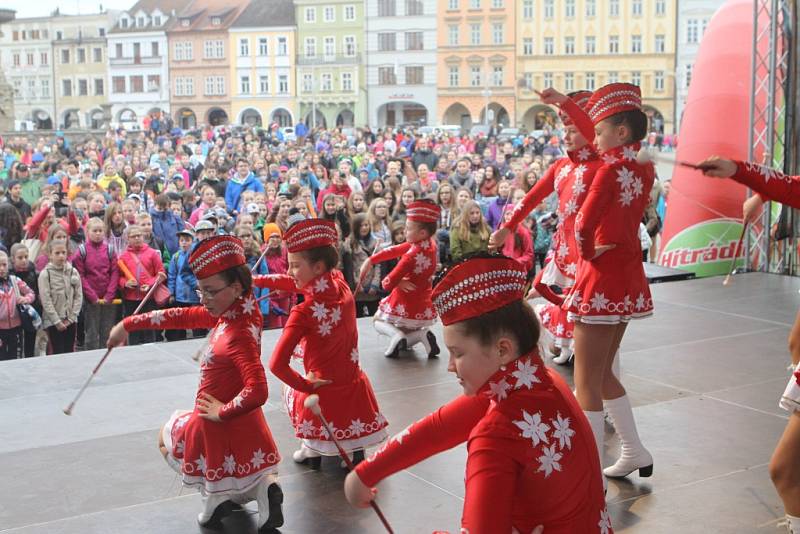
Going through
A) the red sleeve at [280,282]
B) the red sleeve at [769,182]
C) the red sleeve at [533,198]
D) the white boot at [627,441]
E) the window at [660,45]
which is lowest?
the white boot at [627,441]

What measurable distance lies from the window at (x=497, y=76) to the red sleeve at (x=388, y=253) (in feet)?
197

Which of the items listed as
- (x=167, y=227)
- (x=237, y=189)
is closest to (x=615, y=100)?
(x=167, y=227)

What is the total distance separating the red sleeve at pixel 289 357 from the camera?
182 inches

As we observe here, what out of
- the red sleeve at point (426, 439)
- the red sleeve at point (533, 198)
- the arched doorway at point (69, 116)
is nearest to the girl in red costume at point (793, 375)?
the red sleeve at point (426, 439)

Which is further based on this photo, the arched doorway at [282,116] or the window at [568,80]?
the arched doorway at [282,116]

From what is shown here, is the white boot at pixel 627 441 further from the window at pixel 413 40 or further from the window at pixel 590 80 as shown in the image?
the window at pixel 413 40

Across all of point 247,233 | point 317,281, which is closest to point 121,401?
point 317,281

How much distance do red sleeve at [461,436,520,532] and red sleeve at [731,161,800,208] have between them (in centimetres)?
155

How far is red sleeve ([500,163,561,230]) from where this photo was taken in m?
5.50

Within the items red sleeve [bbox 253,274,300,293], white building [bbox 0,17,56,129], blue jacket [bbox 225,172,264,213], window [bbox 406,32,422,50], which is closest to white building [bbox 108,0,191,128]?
white building [bbox 0,17,56,129]

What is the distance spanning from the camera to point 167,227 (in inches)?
417

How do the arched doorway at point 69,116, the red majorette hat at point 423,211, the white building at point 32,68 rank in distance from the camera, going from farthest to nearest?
1. the white building at point 32,68
2. the arched doorway at point 69,116
3. the red majorette hat at point 423,211

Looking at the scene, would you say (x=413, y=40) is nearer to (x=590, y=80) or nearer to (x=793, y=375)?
(x=590, y=80)

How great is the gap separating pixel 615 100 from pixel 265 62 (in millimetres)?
67608
